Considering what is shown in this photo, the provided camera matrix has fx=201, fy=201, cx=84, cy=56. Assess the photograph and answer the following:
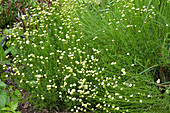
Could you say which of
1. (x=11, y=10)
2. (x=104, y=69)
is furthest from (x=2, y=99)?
(x=11, y=10)

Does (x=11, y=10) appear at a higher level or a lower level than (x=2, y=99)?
higher

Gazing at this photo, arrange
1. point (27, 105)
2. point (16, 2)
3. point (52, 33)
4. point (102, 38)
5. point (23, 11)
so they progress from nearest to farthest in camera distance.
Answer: point (27, 105), point (102, 38), point (52, 33), point (23, 11), point (16, 2)

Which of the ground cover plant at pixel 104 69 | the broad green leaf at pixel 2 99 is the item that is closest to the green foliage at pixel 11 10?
the ground cover plant at pixel 104 69

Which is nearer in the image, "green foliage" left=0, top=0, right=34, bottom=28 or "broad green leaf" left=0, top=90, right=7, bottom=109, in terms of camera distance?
"broad green leaf" left=0, top=90, right=7, bottom=109

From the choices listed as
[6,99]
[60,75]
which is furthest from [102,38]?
[6,99]

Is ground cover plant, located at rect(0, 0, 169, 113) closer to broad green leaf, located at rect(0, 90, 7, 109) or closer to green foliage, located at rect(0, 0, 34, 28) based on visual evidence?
broad green leaf, located at rect(0, 90, 7, 109)

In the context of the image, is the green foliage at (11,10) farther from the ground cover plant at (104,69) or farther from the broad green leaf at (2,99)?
the broad green leaf at (2,99)

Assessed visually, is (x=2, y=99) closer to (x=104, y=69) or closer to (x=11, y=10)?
(x=104, y=69)

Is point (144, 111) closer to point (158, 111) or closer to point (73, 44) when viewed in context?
point (158, 111)

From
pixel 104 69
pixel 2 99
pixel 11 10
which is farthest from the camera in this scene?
pixel 11 10

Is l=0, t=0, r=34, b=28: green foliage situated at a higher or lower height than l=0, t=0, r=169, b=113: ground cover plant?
higher

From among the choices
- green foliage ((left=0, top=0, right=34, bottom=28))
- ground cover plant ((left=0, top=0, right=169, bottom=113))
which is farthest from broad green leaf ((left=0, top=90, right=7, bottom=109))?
green foliage ((left=0, top=0, right=34, bottom=28))
